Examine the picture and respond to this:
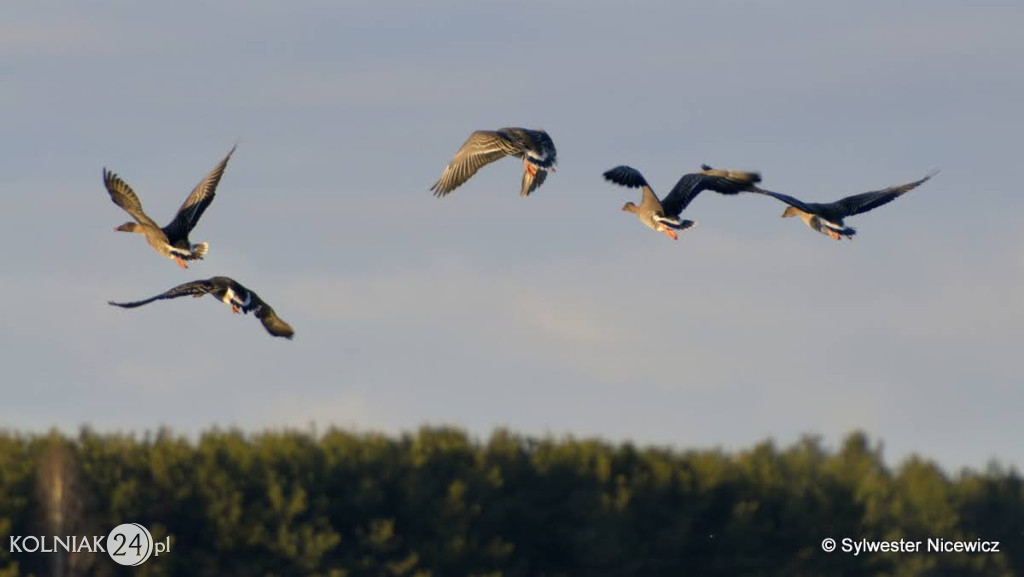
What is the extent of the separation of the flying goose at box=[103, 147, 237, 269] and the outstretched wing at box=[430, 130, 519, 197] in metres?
4.03

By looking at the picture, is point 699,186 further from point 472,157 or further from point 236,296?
point 236,296

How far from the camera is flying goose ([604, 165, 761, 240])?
3394cm

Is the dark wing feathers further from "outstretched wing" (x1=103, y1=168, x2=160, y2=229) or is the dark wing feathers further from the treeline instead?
the treeline

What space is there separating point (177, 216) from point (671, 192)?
24.5ft

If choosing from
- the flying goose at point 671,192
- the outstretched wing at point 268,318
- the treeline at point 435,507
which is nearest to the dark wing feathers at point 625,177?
the flying goose at point 671,192

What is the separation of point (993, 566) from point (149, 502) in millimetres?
25197

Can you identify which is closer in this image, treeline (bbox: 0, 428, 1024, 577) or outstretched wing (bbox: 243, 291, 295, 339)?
outstretched wing (bbox: 243, 291, 295, 339)

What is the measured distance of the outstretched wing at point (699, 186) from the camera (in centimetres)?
3303

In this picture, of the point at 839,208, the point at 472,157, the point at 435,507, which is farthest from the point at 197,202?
the point at 435,507

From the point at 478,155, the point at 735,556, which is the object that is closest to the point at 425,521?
the point at 735,556

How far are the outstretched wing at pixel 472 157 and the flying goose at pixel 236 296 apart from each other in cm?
578

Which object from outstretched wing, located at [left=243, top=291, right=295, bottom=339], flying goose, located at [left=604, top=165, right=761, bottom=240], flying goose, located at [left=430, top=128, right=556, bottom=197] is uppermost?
flying goose, located at [left=430, top=128, right=556, bottom=197]

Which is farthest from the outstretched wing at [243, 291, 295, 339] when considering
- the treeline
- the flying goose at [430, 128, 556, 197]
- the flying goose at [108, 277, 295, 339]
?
the treeline

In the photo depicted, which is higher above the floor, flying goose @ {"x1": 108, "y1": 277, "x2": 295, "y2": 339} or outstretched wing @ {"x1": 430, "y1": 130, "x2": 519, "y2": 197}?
outstretched wing @ {"x1": 430, "y1": 130, "x2": 519, "y2": 197}
